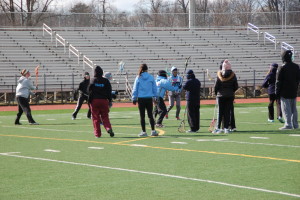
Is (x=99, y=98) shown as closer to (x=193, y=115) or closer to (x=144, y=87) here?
(x=144, y=87)

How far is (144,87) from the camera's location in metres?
16.2

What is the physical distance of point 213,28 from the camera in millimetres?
54250

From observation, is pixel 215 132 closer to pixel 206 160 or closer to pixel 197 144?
pixel 197 144

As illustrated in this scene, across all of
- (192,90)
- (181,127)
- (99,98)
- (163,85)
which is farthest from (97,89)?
(163,85)

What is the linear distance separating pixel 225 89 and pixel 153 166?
254 inches

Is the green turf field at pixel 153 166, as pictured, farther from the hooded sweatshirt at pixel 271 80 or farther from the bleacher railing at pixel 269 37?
the bleacher railing at pixel 269 37

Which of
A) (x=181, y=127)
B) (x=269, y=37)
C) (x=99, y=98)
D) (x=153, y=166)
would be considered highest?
(x=269, y=37)

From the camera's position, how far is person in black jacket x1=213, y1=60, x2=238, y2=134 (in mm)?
16500

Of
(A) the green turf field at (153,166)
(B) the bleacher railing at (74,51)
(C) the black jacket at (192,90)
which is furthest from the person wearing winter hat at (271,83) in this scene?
(B) the bleacher railing at (74,51)

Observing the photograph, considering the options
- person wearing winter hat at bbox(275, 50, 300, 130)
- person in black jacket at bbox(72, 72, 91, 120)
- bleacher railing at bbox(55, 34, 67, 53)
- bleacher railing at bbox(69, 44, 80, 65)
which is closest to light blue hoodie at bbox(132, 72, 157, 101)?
person wearing winter hat at bbox(275, 50, 300, 130)

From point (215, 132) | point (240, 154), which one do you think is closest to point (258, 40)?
point (215, 132)

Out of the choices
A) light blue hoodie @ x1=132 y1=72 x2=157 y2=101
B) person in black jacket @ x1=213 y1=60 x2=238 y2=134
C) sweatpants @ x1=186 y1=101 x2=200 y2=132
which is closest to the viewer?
light blue hoodie @ x1=132 y1=72 x2=157 y2=101

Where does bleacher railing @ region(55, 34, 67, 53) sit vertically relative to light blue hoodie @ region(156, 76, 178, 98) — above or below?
above

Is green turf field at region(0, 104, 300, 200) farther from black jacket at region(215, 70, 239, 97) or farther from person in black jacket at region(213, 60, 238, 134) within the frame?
black jacket at region(215, 70, 239, 97)
